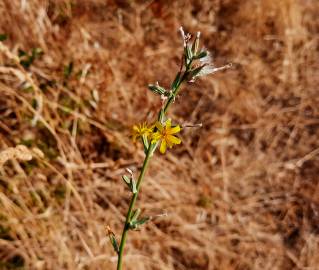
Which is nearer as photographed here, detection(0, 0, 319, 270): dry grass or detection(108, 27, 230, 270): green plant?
detection(108, 27, 230, 270): green plant

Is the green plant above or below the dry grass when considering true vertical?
below

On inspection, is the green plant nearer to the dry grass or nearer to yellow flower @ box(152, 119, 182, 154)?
yellow flower @ box(152, 119, 182, 154)

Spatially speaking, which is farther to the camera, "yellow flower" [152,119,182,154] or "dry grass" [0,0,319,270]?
"dry grass" [0,0,319,270]

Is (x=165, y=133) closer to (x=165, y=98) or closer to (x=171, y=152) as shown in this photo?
(x=165, y=98)

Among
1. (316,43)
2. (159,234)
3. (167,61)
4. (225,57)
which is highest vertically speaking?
(316,43)

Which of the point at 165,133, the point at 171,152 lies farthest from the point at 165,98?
the point at 171,152

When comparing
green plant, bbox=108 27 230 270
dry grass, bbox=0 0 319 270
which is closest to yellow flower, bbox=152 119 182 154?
green plant, bbox=108 27 230 270

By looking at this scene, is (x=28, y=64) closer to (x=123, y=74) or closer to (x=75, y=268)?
(x=123, y=74)

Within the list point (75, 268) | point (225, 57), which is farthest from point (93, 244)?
point (225, 57)

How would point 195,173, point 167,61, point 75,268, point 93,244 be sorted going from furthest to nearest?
point 167,61
point 195,173
point 93,244
point 75,268
